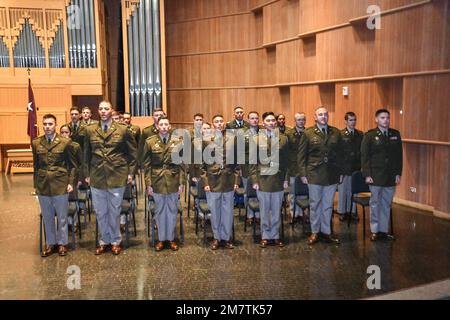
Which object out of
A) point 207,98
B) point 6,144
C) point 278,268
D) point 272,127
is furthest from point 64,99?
point 278,268

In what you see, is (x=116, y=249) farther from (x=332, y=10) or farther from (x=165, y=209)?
(x=332, y=10)

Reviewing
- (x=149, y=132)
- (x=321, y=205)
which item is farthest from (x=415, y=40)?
(x=149, y=132)

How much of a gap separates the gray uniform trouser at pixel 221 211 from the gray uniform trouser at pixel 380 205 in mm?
1820

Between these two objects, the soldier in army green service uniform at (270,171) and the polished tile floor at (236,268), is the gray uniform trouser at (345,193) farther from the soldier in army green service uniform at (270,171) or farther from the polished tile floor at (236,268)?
the soldier in army green service uniform at (270,171)

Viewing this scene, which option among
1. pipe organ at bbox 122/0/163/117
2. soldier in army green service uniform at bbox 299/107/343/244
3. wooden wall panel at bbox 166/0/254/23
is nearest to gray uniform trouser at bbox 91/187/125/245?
soldier in army green service uniform at bbox 299/107/343/244

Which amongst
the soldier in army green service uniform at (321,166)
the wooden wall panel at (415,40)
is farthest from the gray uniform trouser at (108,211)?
the wooden wall panel at (415,40)

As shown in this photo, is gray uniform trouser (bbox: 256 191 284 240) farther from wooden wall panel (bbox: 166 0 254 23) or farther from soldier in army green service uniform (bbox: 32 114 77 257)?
wooden wall panel (bbox: 166 0 254 23)

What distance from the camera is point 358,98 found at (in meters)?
8.47

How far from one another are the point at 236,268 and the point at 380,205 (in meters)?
2.15

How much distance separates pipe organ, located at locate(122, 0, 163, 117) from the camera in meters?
12.0

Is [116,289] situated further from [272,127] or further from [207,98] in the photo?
[207,98]

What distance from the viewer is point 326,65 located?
9.26 metres

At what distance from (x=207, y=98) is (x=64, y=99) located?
12.4 feet

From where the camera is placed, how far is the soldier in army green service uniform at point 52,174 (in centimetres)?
541
